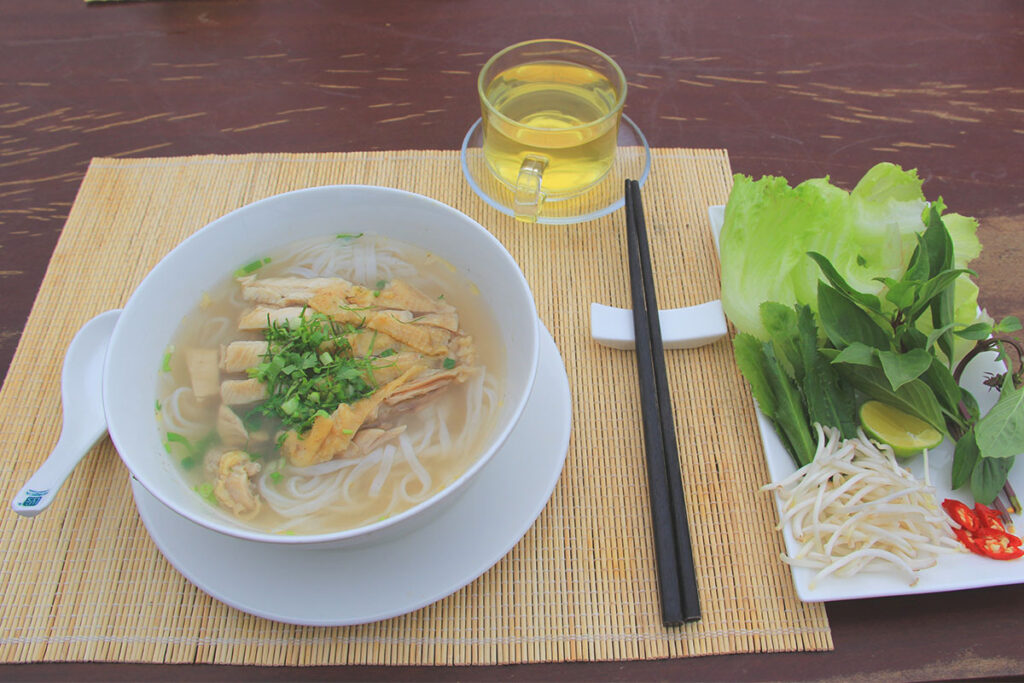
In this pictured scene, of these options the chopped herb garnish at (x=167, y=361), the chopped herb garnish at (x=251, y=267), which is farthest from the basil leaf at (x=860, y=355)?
the chopped herb garnish at (x=167, y=361)

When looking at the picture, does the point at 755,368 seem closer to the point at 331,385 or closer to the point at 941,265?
the point at 941,265

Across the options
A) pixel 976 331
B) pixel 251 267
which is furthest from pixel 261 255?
pixel 976 331

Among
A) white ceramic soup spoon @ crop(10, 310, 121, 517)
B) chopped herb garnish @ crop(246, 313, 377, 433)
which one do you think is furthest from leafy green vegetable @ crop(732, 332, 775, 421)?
white ceramic soup spoon @ crop(10, 310, 121, 517)

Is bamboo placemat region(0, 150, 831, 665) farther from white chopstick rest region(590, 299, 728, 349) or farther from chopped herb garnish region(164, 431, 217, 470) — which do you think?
chopped herb garnish region(164, 431, 217, 470)

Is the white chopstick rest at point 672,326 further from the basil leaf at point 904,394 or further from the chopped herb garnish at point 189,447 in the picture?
the chopped herb garnish at point 189,447

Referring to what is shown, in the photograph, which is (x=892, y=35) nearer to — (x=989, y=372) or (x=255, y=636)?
(x=989, y=372)
